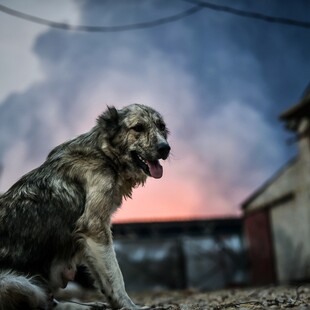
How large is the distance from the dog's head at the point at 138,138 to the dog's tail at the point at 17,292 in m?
1.46

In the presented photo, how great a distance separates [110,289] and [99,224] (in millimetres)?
584

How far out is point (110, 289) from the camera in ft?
14.6

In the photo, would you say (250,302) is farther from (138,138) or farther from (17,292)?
(17,292)

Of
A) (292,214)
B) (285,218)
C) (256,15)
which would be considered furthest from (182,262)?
(256,15)

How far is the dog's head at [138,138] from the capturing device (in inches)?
189

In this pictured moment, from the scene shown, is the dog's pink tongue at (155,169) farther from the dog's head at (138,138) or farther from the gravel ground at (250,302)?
the gravel ground at (250,302)

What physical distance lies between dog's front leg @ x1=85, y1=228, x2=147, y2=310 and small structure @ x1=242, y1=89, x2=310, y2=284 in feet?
45.7

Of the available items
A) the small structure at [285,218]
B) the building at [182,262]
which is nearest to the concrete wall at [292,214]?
the small structure at [285,218]

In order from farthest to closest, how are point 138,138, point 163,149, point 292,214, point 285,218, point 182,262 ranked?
point 182,262
point 285,218
point 292,214
point 138,138
point 163,149

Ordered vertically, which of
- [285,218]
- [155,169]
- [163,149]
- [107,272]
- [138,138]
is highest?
[285,218]

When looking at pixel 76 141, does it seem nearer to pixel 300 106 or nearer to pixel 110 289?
pixel 110 289

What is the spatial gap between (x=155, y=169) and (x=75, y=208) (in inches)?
33.7

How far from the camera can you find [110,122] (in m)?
5.07

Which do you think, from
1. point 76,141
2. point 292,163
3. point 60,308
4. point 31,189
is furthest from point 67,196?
point 292,163
